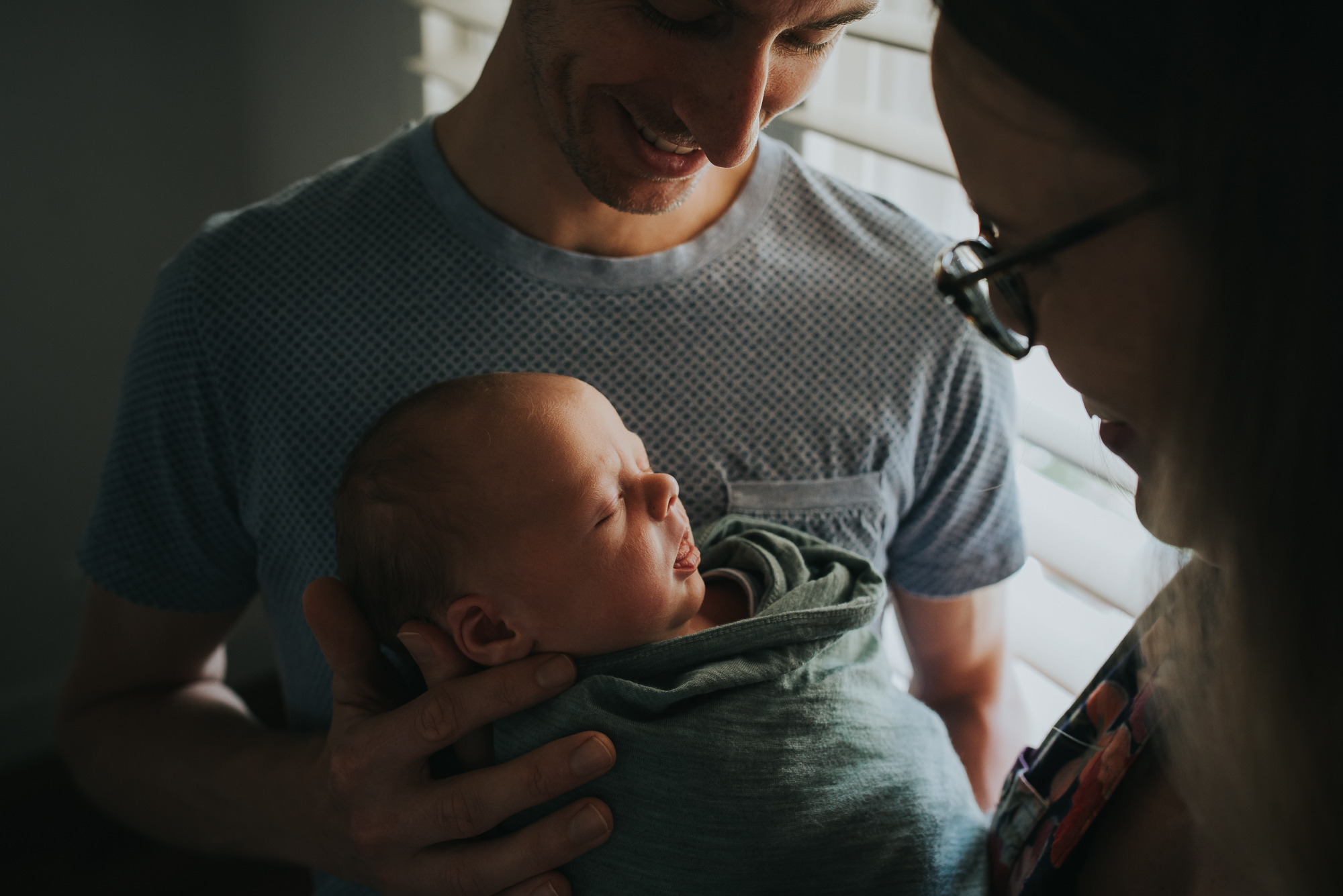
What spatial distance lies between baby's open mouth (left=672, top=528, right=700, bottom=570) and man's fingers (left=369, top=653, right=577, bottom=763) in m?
0.17

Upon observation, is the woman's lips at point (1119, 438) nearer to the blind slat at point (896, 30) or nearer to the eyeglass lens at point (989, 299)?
the eyeglass lens at point (989, 299)

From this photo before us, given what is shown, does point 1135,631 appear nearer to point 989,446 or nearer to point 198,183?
point 989,446

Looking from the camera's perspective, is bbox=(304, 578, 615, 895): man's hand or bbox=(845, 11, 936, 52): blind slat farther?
bbox=(845, 11, 936, 52): blind slat

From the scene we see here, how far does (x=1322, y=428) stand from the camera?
1.64 ft

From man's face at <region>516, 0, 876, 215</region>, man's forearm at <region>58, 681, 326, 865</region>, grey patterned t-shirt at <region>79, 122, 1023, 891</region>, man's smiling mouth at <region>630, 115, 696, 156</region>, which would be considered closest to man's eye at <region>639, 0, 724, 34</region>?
man's face at <region>516, 0, 876, 215</region>

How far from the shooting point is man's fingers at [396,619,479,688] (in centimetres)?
92

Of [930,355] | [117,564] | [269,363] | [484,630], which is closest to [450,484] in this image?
[484,630]

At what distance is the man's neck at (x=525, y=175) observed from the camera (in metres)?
1.13

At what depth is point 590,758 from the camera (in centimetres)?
87

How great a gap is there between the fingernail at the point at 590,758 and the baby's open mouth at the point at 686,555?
0.69 ft

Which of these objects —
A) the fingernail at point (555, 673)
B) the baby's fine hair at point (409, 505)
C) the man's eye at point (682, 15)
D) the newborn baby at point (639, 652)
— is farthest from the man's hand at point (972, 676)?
the man's eye at point (682, 15)

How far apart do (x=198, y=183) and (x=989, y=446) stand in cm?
222

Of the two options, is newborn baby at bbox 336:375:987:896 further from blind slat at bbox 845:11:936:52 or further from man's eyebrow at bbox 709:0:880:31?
blind slat at bbox 845:11:936:52

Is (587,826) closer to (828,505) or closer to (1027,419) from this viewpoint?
(828,505)
